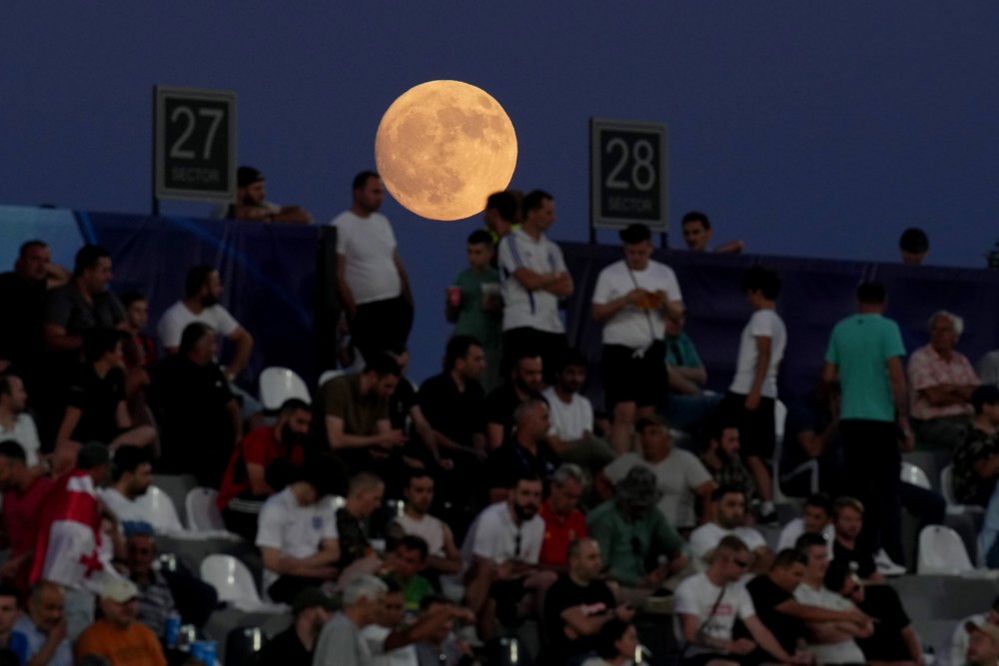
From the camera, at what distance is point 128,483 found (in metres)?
14.9

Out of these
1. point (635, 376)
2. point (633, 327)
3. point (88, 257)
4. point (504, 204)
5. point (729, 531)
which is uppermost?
point (504, 204)

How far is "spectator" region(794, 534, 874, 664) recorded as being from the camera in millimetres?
15641

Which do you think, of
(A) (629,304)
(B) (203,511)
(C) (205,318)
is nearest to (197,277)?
(C) (205,318)

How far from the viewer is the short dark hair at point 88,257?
16.4 meters

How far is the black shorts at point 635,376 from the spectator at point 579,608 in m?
2.79

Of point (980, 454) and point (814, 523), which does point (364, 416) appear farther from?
point (980, 454)

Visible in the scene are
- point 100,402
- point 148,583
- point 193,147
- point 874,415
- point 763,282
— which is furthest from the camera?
point 193,147

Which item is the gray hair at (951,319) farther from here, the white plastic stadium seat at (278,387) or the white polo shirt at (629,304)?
the white plastic stadium seat at (278,387)

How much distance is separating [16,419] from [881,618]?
5.27 m

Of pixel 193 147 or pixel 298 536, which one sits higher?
pixel 193 147

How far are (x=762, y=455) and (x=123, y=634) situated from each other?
606 centimetres

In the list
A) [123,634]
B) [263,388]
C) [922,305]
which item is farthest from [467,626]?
[922,305]

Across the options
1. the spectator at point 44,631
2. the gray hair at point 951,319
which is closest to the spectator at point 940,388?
the gray hair at point 951,319

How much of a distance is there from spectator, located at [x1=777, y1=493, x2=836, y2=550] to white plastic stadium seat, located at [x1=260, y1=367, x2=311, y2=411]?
3.42 meters
